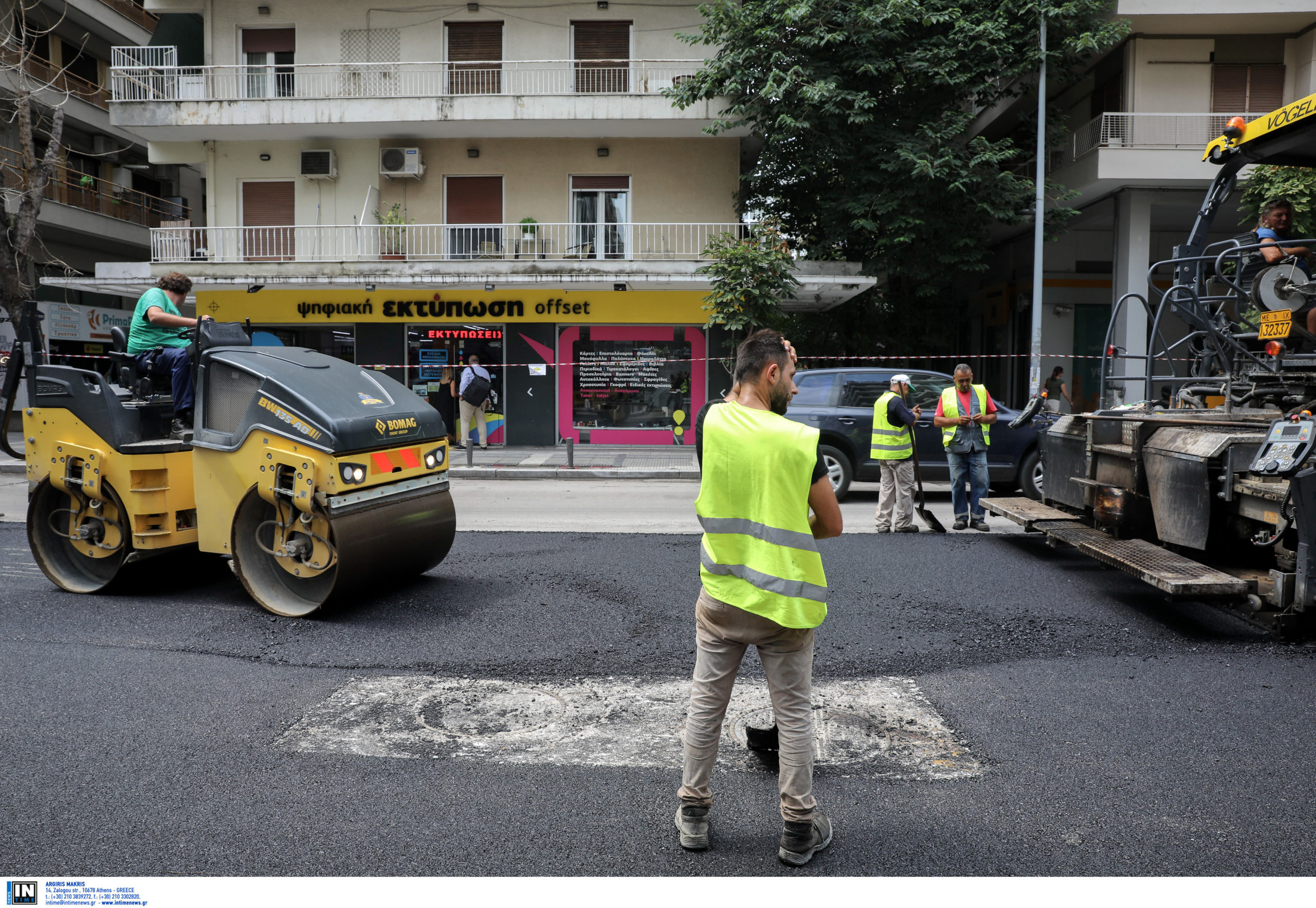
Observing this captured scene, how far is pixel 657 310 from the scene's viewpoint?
20.1 m

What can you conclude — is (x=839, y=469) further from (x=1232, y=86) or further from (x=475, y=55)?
(x=475, y=55)

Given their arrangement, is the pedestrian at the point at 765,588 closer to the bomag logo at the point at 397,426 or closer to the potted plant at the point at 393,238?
the bomag logo at the point at 397,426

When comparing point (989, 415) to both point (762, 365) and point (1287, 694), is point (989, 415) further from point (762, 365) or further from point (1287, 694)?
point (762, 365)

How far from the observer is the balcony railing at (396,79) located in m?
20.2

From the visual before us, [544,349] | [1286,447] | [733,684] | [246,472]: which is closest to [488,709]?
[733,684]

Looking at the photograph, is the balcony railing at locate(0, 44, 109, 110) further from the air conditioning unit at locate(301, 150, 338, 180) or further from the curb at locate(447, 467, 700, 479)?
the curb at locate(447, 467, 700, 479)

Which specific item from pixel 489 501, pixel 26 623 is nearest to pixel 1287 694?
pixel 26 623

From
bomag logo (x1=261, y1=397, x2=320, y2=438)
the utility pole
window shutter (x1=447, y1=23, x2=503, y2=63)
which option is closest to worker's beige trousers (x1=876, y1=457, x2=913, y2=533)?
bomag logo (x1=261, y1=397, x2=320, y2=438)

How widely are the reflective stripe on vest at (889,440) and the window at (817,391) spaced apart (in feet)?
9.25

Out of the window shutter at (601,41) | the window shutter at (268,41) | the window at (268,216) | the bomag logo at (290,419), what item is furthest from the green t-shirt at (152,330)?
the window shutter at (268,41)

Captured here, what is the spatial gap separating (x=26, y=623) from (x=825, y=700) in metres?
4.76

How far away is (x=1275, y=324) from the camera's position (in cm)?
654

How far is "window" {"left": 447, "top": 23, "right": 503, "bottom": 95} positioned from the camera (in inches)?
814

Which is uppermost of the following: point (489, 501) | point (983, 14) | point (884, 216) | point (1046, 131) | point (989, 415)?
point (983, 14)
